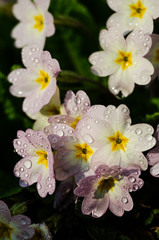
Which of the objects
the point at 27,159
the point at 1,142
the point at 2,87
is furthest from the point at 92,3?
the point at 27,159

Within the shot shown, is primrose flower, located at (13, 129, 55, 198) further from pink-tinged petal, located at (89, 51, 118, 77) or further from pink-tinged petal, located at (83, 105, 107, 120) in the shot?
pink-tinged petal, located at (89, 51, 118, 77)

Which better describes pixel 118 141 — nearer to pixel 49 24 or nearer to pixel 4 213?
pixel 4 213

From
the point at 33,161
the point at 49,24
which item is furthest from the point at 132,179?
the point at 49,24

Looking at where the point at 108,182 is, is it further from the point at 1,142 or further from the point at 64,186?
the point at 1,142

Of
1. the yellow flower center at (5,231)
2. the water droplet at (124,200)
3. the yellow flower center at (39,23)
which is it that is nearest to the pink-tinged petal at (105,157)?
the water droplet at (124,200)

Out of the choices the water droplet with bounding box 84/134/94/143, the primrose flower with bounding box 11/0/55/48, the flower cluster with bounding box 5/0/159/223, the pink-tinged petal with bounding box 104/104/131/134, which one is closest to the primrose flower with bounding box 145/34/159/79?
the flower cluster with bounding box 5/0/159/223

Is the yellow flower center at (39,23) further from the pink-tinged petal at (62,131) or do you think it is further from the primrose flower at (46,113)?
the pink-tinged petal at (62,131)
